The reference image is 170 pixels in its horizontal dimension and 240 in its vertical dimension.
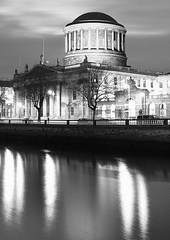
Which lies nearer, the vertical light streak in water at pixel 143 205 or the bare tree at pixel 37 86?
the vertical light streak in water at pixel 143 205

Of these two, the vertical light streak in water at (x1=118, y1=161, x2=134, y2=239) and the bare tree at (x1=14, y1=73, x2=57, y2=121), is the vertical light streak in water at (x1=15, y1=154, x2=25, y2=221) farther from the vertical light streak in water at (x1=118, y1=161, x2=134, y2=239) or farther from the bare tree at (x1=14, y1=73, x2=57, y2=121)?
the bare tree at (x1=14, y1=73, x2=57, y2=121)

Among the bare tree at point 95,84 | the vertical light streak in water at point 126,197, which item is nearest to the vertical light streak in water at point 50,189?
the vertical light streak in water at point 126,197

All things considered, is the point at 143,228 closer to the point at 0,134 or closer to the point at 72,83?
the point at 0,134

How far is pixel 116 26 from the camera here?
91.4 meters

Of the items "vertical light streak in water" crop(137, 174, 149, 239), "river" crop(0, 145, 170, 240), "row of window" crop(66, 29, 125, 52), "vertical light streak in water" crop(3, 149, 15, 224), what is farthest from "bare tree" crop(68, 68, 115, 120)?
"vertical light streak in water" crop(137, 174, 149, 239)

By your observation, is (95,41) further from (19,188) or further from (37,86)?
(19,188)

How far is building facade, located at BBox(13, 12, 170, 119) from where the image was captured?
77.4 meters

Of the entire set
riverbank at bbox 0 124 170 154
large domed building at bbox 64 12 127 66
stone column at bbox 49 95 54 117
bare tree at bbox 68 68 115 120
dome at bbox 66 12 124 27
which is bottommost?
riverbank at bbox 0 124 170 154

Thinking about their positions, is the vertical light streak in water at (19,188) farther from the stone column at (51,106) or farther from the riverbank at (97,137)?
the stone column at (51,106)

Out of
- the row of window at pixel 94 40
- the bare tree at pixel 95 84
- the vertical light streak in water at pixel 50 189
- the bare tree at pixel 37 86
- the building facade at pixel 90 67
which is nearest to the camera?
the vertical light streak in water at pixel 50 189

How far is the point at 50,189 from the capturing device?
71.5ft

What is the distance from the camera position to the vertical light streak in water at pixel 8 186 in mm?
17134

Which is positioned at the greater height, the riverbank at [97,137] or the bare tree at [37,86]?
the bare tree at [37,86]

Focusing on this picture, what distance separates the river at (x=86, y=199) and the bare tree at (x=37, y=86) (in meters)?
42.6
